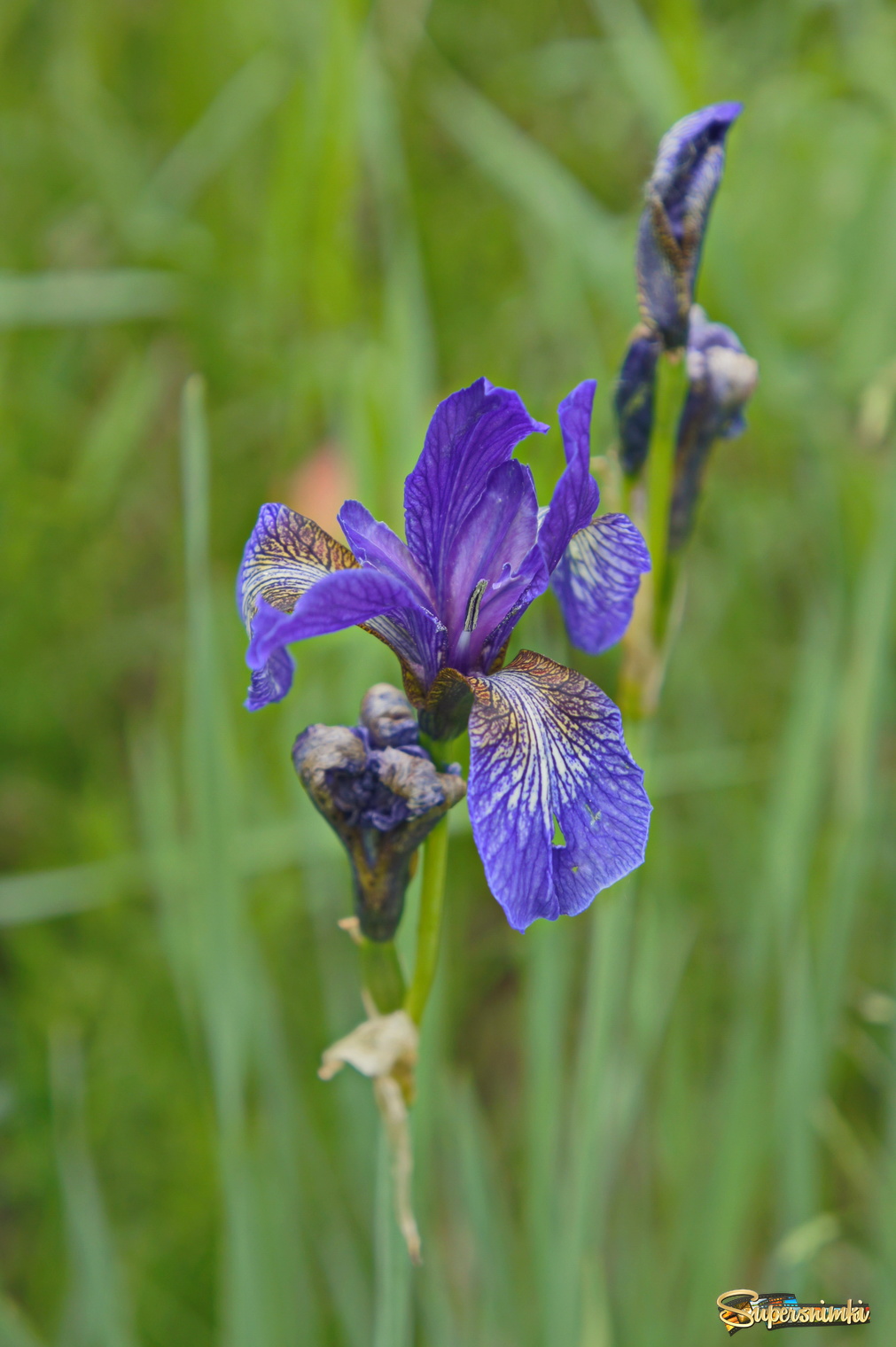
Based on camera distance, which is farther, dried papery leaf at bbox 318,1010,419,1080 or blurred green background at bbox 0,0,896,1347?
blurred green background at bbox 0,0,896,1347

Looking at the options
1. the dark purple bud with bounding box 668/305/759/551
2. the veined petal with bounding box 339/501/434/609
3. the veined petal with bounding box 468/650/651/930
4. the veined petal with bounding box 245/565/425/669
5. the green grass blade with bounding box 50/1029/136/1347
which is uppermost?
the dark purple bud with bounding box 668/305/759/551

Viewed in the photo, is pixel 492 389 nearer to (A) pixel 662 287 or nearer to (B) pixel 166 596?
(A) pixel 662 287

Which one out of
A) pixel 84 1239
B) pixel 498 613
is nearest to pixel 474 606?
pixel 498 613

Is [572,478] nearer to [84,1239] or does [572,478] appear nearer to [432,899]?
[432,899]

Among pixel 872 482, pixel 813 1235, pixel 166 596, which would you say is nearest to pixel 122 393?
pixel 166 596

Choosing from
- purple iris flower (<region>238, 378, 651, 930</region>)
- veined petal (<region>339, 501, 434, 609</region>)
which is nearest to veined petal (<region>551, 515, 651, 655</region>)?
purple iris flower (<region>238, 378, 651, 930</region>)

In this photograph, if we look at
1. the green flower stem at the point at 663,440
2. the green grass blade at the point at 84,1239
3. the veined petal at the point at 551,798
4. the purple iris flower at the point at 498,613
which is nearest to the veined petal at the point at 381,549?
the purple iris flower at the point at 498,613

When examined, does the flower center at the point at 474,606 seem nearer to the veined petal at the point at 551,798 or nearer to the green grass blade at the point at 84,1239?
the veined petal at the point at 551,798

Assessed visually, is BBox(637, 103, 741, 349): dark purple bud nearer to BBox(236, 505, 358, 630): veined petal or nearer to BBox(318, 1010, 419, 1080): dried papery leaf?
BBox(236, 505, 358, 630): veined petal
